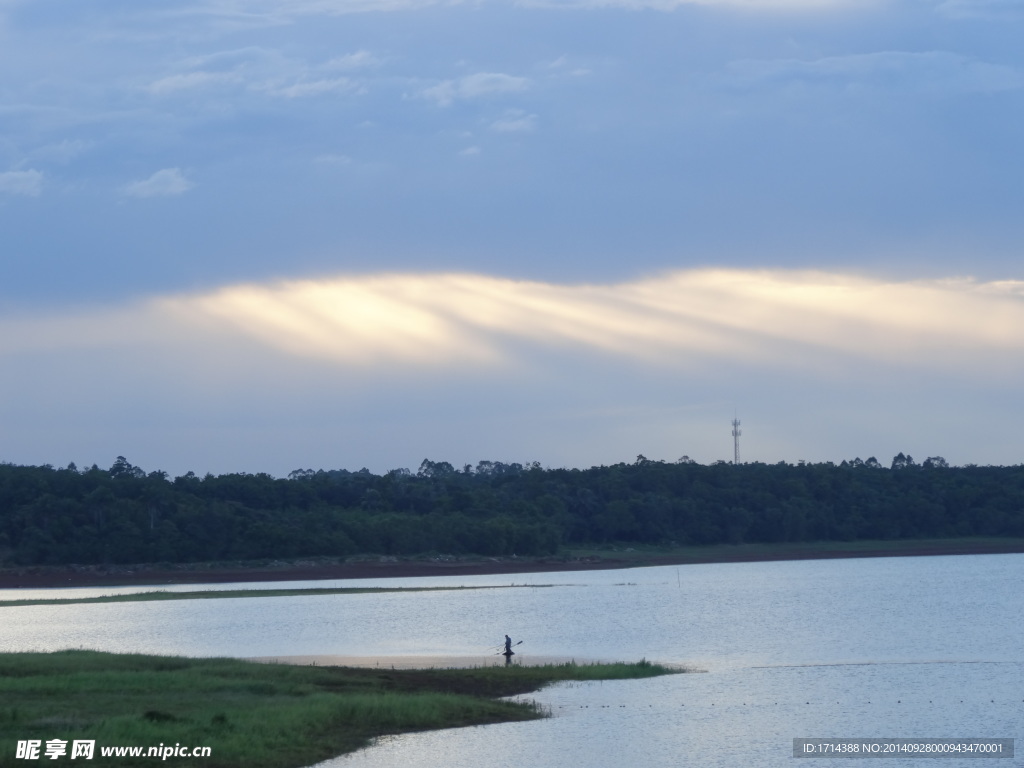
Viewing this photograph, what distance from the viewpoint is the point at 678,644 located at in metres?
55.5

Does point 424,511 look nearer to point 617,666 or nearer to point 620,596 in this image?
point 620,596

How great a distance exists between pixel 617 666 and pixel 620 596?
150 feet

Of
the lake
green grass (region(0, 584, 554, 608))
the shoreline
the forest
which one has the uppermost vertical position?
the forest

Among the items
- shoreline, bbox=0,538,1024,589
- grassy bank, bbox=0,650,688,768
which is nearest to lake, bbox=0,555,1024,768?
grassy bank, bbox=0,650,688,768

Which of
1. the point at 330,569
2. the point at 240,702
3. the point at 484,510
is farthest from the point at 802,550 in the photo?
the point at 240,702

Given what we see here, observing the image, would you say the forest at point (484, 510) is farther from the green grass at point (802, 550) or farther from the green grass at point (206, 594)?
the green grass at point (206, 594)

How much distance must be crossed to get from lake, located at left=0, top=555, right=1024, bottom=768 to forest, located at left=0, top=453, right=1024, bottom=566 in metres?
20.5

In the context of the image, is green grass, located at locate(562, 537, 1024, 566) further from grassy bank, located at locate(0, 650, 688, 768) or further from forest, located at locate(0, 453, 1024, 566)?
grassy bank, located at locate(0, 650, 688, 768)

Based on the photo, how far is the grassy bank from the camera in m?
28.3

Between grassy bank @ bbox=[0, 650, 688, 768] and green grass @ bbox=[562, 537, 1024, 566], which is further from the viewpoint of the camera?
green grass @ bbox=[562, 537, 1024, 566]

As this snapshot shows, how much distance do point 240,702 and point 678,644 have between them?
84.1 ft

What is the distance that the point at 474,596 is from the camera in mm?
93938

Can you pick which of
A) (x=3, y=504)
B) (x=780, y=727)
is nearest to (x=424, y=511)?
(x=3, y=504)

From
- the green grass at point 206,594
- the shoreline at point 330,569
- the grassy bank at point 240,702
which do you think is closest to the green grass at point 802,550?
the shoreline at point 330,569
